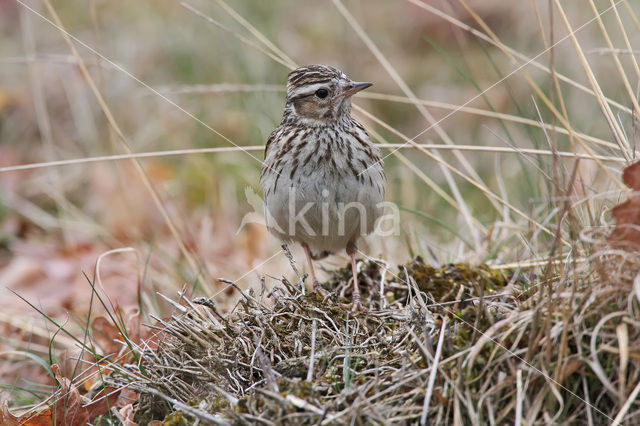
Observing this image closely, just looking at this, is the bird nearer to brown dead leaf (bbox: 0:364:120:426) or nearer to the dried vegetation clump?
the dried vegetation clump

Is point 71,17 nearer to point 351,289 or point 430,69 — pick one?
point 430,69

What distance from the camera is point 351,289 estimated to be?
429cm

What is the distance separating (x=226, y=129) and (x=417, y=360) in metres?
5.23

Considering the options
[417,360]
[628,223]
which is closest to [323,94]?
[417,360]

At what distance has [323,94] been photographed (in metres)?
4.65

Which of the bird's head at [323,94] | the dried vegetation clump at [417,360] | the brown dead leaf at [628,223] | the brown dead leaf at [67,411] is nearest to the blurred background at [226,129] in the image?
the bird's head at [323,94]

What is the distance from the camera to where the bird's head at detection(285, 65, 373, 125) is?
4633mm

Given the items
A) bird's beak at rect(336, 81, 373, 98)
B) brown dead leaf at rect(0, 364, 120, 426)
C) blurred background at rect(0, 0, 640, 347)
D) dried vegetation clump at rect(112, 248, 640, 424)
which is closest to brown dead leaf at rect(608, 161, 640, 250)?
dried vegetation clump at rect(112, 248, 640, 424)

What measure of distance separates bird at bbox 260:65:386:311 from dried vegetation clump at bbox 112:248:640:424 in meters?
0.76

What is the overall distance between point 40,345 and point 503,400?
3238 mm

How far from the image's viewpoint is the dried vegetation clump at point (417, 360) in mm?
2625

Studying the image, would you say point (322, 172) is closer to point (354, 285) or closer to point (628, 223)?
point (354, 285)

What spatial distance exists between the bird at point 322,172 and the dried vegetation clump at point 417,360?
2.49 ft

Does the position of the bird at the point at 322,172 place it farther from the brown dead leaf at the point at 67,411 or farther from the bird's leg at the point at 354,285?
the brown dead leaf at the point at 67,411
